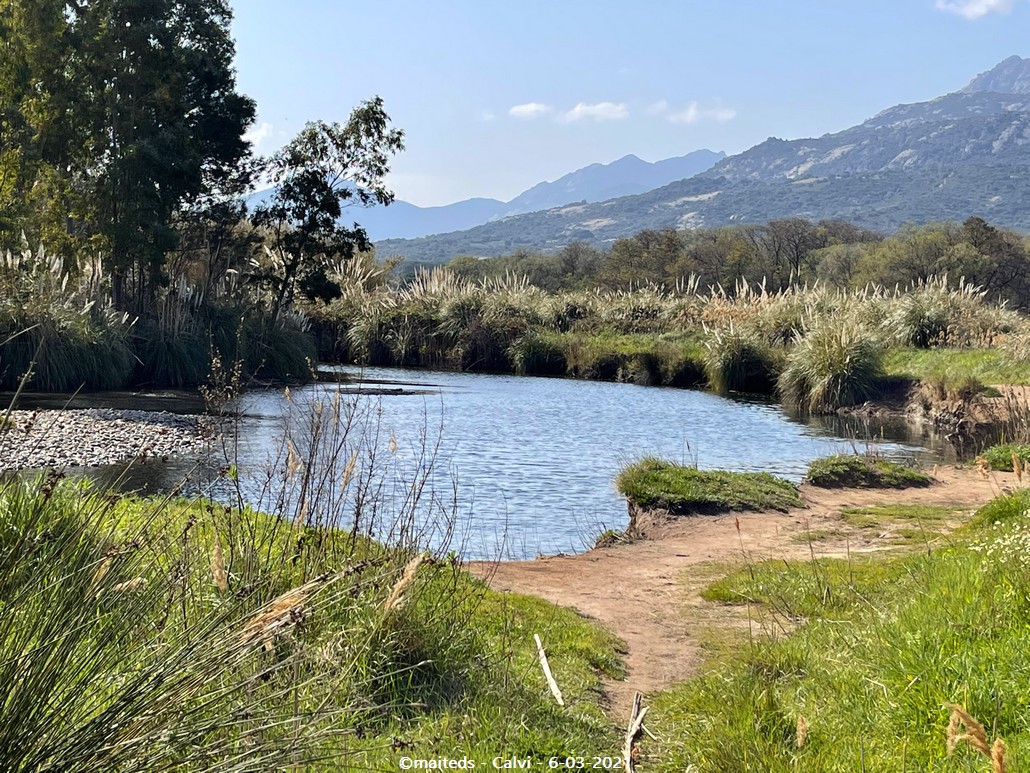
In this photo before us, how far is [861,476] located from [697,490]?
9.21 feet

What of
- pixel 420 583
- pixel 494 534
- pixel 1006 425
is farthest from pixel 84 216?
pixel 420 583

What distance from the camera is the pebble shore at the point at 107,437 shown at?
11.1 meters

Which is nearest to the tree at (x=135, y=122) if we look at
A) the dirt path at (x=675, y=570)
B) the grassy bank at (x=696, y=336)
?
the grassy bank at (x=696, y=336)

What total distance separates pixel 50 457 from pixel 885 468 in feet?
31.1

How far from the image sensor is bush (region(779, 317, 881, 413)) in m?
21.4

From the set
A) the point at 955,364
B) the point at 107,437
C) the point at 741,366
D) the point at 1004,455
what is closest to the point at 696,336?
the point at 741,366

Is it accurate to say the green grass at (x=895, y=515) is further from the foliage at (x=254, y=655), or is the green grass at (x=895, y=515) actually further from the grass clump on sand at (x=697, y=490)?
the foliage at (x=254, y=655)

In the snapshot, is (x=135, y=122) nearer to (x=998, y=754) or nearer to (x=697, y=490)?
(x=697, y=490)

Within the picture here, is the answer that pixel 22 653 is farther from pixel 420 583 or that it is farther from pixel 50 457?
pixel 50 457

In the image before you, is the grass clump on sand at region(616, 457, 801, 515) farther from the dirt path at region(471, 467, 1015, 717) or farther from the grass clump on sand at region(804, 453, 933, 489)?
the grass clump on sand at region(804, 453, 933, 489)

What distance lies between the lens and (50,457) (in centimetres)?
1107

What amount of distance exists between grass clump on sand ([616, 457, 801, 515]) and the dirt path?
0.23 m

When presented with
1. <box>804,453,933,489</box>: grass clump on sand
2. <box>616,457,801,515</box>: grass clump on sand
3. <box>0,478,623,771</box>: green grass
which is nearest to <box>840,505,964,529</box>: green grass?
<box>616,457,801,515</box>: grass clump on sand

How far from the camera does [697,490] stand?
10.2 m
